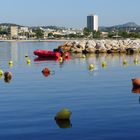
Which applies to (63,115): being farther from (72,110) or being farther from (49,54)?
(49,54)

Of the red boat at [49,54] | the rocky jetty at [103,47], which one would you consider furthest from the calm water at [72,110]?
the rocky jetty at [103,47]

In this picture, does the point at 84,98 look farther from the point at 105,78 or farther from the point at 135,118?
the point at 105,78

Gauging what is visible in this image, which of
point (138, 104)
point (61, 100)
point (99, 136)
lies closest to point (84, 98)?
point (61, 100)

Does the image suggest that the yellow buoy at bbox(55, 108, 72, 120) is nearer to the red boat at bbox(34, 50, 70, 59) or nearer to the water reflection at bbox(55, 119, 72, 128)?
the water reflection at bbox(55, 119, 72, 128)

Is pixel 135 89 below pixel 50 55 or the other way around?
the other way around

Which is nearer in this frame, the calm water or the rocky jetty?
the calm water

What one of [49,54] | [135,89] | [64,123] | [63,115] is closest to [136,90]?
[135,89]

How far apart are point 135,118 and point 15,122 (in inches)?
172

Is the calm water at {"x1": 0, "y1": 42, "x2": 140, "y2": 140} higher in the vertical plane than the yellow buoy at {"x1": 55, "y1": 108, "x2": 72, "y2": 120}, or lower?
lower

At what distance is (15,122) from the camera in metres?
17.1

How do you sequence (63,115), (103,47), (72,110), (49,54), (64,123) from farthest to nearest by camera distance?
(103,47), (49,54), (72,110), (63,115), (64,123)

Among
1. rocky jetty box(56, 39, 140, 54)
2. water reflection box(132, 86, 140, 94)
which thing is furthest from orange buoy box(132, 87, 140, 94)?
rocky jetty box(56, 39, 140, 54)

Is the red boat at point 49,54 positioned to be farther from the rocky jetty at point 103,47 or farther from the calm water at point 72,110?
the calm water at point 72,110

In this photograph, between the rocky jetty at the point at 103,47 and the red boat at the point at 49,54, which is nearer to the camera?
the red boat at the point at 49,54
